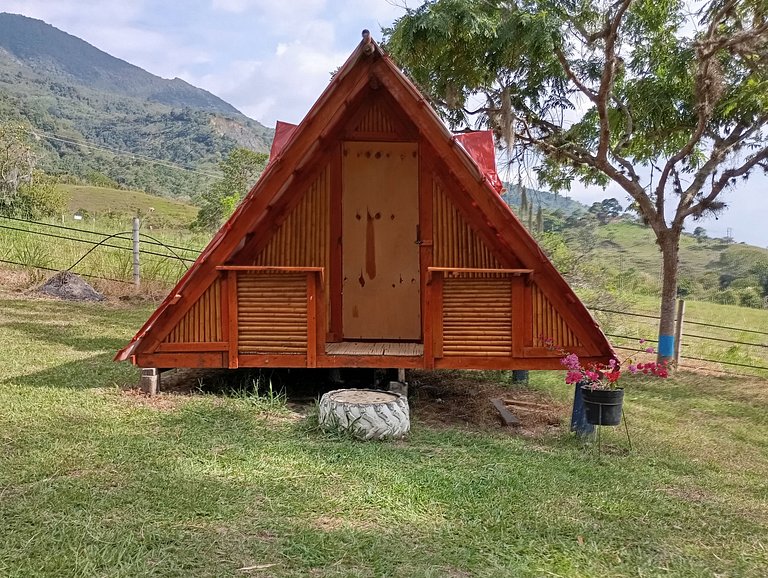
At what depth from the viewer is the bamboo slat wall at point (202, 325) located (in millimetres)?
5016

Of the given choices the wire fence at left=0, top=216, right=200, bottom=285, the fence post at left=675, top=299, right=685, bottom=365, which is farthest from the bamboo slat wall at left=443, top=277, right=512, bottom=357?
the wire fence at left=0, top=216, right=200, bottom=285

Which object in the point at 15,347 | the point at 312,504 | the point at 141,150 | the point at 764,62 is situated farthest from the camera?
the point at 141,150

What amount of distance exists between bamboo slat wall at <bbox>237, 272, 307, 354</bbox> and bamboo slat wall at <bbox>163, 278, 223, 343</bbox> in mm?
178

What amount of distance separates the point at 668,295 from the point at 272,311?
5.65m

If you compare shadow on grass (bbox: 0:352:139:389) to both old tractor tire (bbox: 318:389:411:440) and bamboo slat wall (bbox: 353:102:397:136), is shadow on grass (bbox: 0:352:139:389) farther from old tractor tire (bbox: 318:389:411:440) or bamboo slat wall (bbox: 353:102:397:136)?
bamboo slat wall (bbox: 353:102:397:136)

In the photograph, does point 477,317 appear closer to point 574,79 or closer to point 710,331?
point 574,79

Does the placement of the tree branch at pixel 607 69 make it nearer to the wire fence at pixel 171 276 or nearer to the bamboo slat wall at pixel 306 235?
the wire fence at pixel 171 276

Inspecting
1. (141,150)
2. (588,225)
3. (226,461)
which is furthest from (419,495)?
(141,150)

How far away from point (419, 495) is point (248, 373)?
3250 mm

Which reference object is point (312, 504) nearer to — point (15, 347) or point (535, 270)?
point (535, 270)

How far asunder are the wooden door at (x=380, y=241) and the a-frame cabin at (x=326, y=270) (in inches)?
8.5

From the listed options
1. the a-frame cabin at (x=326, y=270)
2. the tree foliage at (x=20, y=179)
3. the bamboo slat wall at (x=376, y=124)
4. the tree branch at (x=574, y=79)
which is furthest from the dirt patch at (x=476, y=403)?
the tree foliage at (x=20, y=179)

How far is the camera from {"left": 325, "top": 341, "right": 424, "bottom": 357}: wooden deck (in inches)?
202

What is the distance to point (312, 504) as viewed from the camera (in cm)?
311
